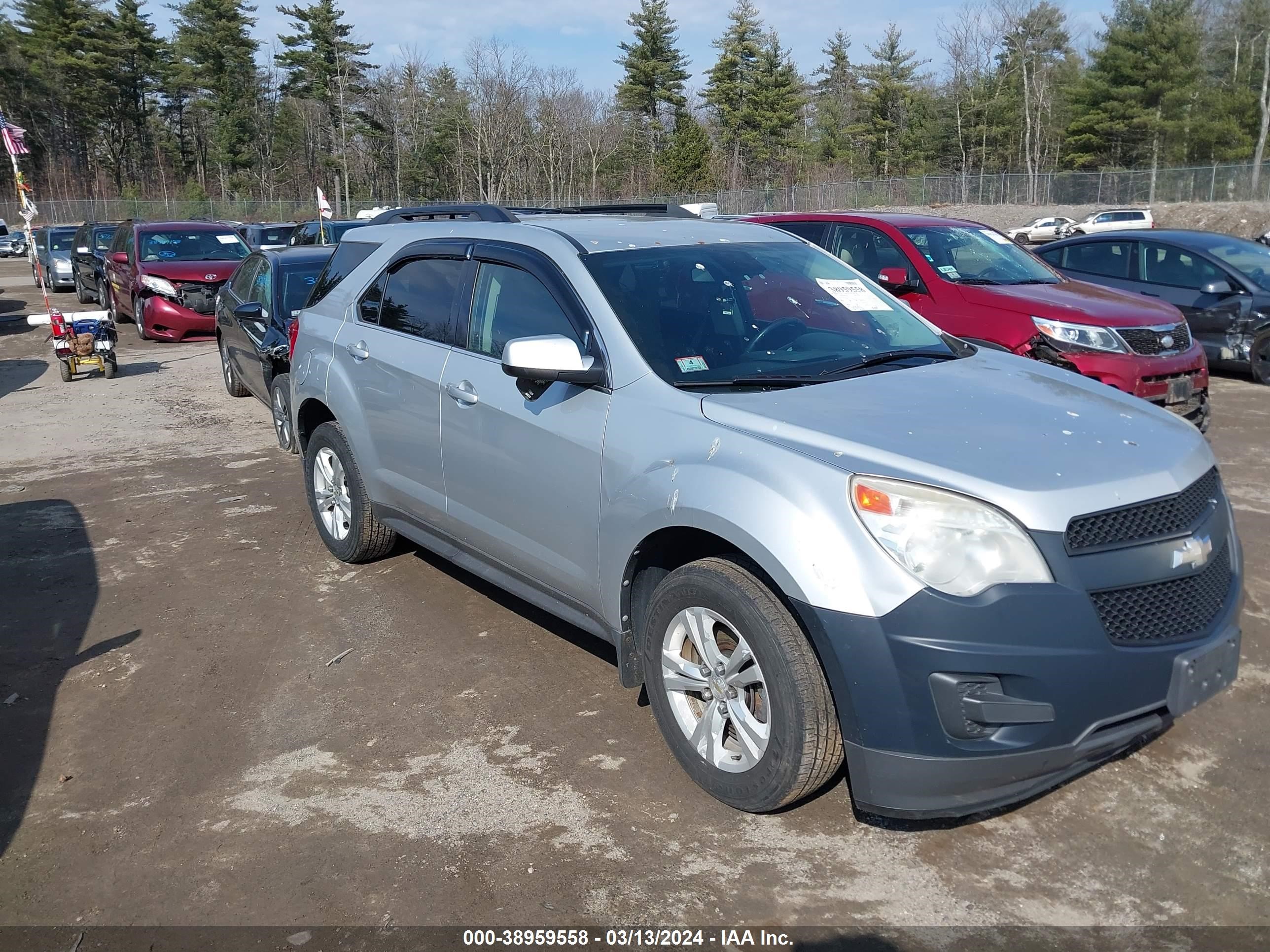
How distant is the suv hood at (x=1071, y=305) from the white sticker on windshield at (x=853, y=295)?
3.87m

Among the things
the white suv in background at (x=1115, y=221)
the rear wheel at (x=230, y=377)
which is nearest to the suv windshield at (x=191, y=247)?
the rear wheel at (x=230, y=377)

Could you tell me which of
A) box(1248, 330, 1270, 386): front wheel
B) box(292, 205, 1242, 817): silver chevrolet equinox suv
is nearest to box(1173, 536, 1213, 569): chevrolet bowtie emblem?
box(292, 205, 1242, 817): silver chevrolet equinox suv

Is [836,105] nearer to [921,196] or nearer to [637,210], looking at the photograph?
[921,196]

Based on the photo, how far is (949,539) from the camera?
294 centimetres

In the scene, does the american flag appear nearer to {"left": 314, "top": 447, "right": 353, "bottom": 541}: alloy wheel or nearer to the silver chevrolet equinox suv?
{"left": 314, "top": 447, "right": 353, "bottom": 541}: alloy wheel

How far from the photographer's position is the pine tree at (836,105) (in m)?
71.4

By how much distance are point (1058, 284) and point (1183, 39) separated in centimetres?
5643

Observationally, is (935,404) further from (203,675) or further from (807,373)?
(203,675)

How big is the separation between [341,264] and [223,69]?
69.1 metres

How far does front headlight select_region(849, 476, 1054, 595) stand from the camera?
2902 mm

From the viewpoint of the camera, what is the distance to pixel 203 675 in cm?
478

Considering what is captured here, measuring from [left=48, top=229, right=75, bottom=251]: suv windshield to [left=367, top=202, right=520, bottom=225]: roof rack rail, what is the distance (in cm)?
2690

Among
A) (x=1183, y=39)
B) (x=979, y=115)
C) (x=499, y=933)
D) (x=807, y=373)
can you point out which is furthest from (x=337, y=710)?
(x=979, y=115)

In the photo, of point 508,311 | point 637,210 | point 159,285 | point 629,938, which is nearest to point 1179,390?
point 637,210
